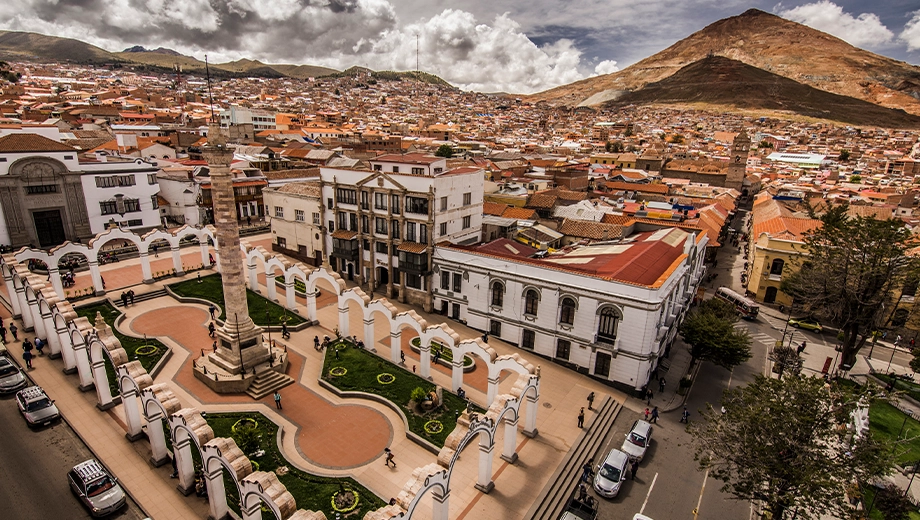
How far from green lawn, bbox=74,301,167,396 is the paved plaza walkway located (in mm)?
704

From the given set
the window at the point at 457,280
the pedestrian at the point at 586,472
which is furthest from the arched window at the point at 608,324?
the window at the point at 457,280

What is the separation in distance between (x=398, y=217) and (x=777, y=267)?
35.6 metres

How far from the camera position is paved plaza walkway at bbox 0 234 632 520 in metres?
19.2

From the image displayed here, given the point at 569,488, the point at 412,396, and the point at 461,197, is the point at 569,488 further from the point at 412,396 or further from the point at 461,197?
the point at 461,197

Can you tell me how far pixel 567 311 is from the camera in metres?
30.2

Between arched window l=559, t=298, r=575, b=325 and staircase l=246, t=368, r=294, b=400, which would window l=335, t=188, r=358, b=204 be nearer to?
staircase l=246, t=368, r=294, b=400

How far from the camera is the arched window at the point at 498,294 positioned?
109ft

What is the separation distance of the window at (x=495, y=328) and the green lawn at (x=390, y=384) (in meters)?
8.38

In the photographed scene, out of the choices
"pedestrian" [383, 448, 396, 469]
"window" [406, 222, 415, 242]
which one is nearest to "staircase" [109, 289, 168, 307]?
"window" [406, 222, 415, 242]

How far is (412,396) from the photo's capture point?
2464cm

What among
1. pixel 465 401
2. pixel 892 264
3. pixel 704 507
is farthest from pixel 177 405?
pixel 892 264

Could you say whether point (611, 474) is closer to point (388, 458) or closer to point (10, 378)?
point (388, 458)

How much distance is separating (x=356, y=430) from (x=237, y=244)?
1190 cm

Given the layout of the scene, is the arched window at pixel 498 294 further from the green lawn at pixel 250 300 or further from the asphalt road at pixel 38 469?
the asphalt road at pixel 38 469
